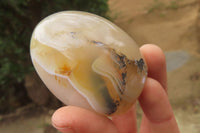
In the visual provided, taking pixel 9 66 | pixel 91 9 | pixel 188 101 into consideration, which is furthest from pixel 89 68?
pixel 188 101

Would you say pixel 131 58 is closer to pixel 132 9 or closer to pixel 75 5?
pixel 75 5

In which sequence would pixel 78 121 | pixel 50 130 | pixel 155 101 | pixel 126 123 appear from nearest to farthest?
1. pixel 78 121
2. pixel 155 101
3. pixel 126 123
4. pixel 50 130

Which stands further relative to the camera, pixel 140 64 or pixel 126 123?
pixel 126 123

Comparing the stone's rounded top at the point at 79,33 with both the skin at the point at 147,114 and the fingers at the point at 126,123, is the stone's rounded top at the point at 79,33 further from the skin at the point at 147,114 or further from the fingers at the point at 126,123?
the fingers at the point at 126,123

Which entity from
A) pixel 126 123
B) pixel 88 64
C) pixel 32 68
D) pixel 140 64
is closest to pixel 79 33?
pixel 88 64

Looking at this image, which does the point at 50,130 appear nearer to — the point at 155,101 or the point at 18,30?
the point at 18,30

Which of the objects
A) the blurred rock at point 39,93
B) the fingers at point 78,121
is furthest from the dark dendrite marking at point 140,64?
the blurred rock at point 39,93

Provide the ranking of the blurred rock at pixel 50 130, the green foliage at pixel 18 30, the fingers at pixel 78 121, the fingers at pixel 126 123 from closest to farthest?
1. the fingers at pixel 78 121
2. the fingers at pixel 126 123
3. the green foliage at pixel 18 30
4. the blurred rock at pixel 50 130
